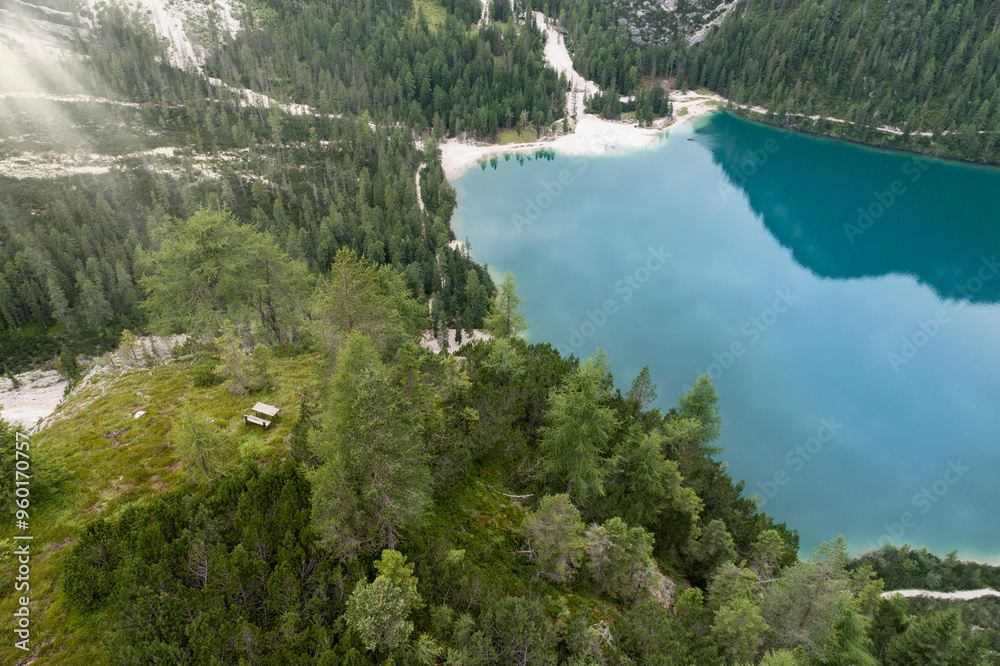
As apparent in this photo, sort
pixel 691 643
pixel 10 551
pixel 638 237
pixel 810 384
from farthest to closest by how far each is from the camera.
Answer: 1. pixel 638 237
2. pixel 810 384
3. pixel 691 643
4. pixel 10 551

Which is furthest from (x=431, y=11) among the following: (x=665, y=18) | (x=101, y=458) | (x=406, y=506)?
(x=406, y=506)

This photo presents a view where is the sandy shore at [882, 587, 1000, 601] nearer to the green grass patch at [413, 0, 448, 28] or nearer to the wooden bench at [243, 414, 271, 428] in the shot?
the wooden bench at [243, 414, 271, 428]

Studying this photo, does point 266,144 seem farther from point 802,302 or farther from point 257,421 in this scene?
point 802,302

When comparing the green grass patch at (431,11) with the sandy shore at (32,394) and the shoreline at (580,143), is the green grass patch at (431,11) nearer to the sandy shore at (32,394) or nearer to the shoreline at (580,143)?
the shoreline at (580,143)

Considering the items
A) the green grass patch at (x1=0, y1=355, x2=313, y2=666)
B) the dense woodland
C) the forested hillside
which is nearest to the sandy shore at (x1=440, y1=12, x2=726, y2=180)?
the forested hillside

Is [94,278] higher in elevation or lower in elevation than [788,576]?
Result: lower

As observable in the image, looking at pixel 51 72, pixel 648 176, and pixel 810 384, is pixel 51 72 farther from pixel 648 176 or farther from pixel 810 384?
pixel 810 384

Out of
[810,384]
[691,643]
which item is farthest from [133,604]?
[810,384]
